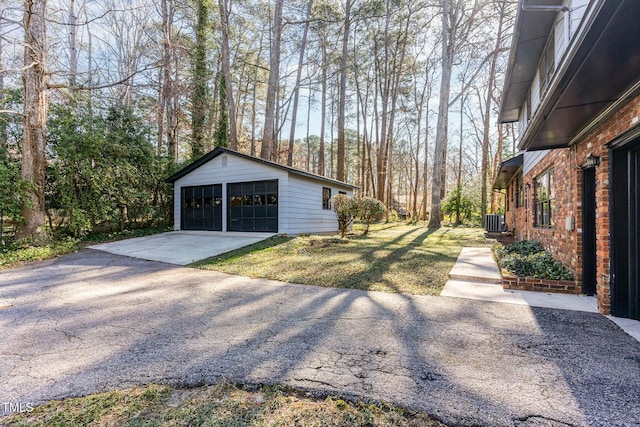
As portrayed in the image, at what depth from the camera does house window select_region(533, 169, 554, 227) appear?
626 cm

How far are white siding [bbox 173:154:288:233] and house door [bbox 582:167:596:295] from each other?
8.72 metres

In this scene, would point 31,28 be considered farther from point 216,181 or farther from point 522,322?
point 522,322

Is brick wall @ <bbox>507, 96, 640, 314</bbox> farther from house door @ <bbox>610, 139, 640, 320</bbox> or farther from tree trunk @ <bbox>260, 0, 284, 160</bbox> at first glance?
tree trunk @ <bbox>260, 0, 284, 160</bbox>

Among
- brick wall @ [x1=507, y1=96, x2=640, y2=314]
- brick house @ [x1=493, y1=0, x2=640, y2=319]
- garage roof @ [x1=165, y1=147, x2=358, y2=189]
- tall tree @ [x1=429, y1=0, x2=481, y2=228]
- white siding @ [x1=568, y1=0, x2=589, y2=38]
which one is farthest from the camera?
tall tree @ [x1=429, y1=0, x2=481, y2=228]

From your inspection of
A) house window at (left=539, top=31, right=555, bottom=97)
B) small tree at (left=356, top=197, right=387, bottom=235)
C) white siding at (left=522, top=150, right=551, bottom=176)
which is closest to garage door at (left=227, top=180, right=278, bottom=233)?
small tree at (left=356, top=197, right=387, bottom=235)

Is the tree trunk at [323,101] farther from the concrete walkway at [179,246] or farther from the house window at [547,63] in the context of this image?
the house window at [547,63]

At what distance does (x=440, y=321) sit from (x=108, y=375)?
319 centimetres

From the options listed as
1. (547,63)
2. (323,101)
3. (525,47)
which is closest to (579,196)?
(547,63)

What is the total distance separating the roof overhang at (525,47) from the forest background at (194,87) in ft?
22.3

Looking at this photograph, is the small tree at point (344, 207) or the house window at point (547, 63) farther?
the small tree at point (344, 207)

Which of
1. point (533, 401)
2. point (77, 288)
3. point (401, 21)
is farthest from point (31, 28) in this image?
point (401, 21)

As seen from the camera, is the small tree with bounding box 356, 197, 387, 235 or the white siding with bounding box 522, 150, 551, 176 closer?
the white siding with bounding box 522, 150, 551, 176

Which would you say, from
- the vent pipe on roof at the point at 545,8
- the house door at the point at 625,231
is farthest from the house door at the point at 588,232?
the vent pipe on roof at the point at 545,8

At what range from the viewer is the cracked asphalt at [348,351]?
78.3 inches
